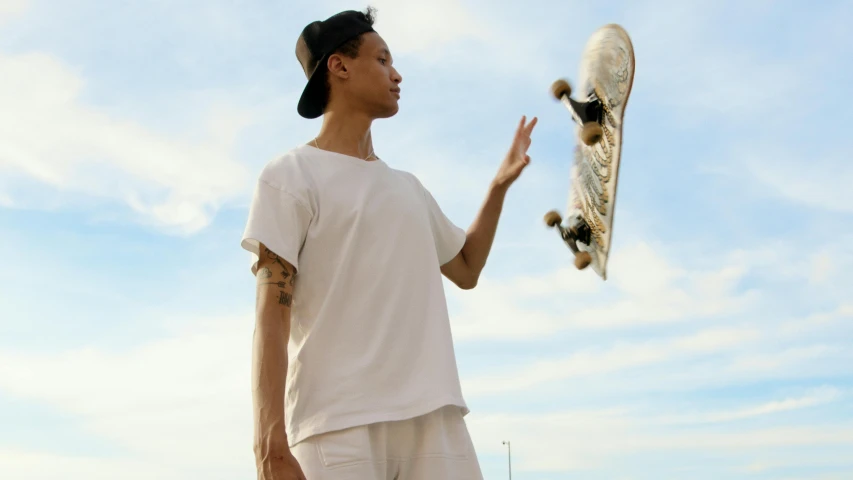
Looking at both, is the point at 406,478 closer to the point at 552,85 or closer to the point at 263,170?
the point at 263,170

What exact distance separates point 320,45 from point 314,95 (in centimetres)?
20

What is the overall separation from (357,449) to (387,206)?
880mm

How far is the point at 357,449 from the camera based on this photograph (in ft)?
9.16

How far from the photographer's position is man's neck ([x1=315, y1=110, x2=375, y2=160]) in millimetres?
3424

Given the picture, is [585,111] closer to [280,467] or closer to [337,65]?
[337,65]

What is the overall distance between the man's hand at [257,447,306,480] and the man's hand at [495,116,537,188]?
5.02 ft

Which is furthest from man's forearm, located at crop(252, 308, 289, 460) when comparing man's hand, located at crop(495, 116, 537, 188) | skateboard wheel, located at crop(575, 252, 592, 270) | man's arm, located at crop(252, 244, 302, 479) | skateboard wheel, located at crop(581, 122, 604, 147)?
skateboard wheel, located at crop(581, 122, 604, 147)

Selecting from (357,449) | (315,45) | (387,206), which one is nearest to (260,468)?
(357,449)

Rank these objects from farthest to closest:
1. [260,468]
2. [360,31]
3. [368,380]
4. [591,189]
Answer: [591,189], [360,31], [368,380], [260,468]

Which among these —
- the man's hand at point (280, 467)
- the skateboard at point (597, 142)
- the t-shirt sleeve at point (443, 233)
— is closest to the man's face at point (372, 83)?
the t-shirt sleeve at point (443, 233)

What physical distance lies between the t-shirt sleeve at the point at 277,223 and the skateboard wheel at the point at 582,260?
122 cm

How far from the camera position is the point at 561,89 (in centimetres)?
400

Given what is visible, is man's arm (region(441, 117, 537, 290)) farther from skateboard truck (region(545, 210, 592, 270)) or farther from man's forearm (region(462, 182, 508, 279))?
skateboard truck (region(545, 210, 592, 270))

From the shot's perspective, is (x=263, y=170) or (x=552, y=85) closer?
(x=263, y=170)
